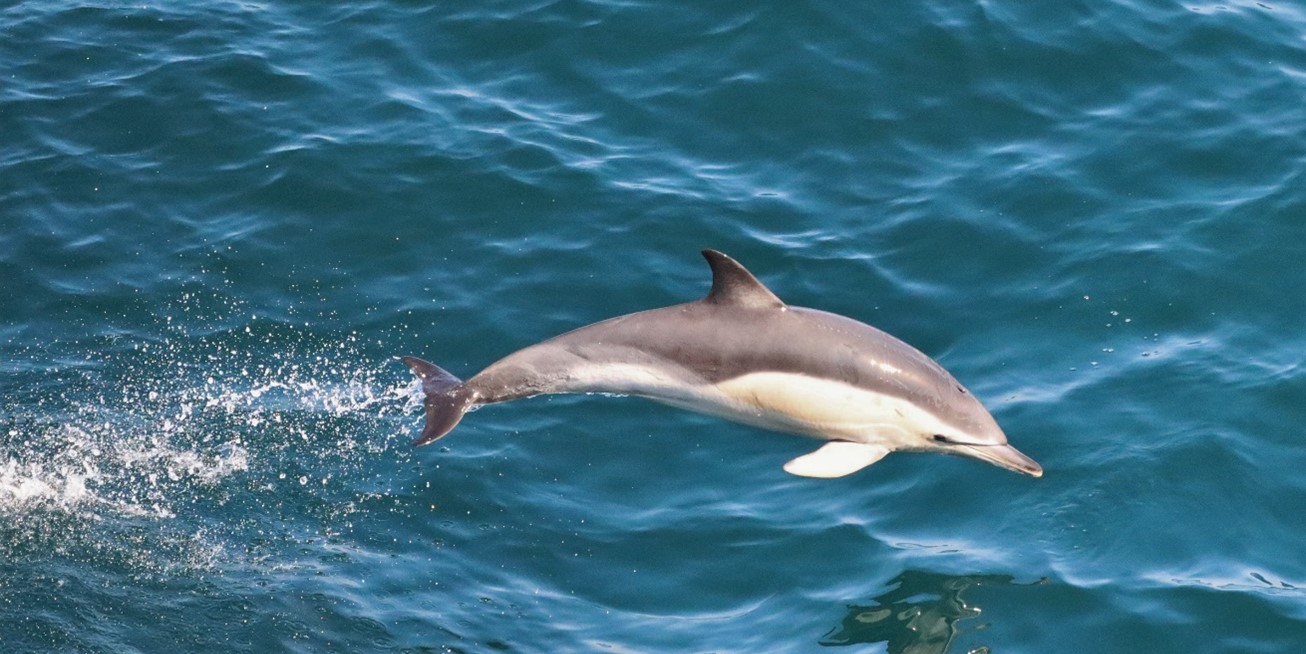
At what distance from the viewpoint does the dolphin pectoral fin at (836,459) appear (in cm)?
952

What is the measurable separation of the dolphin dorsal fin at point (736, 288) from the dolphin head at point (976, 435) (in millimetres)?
1337

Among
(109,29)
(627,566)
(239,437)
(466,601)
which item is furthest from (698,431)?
(109,29)

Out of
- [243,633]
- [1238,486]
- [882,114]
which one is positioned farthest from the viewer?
[882,114]

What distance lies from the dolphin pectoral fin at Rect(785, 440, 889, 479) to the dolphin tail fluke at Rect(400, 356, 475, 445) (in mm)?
2332

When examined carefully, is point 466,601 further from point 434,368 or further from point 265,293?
point 265,293

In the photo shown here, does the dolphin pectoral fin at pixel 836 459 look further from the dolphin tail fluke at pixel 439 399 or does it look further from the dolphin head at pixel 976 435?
the dolphin tail fluke at pixel 439 399

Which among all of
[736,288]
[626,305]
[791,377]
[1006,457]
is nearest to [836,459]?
[791,377]

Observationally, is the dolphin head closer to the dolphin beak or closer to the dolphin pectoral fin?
the dolphin beak

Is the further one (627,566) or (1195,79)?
(1195,79)

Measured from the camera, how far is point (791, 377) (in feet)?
32.3

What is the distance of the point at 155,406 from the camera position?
11.4 meters

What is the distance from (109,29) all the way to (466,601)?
989 centimetres

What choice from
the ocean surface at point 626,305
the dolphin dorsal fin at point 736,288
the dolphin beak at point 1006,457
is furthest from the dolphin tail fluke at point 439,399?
the dolphin beak at point 1006,457

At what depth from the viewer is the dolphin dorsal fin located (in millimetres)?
9562
